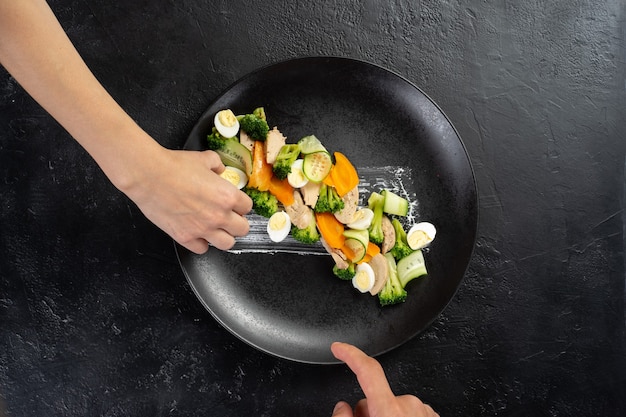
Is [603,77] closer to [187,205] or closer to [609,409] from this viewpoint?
[609,409]

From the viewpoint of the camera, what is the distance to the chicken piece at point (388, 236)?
2.32m

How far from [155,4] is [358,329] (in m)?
1.64

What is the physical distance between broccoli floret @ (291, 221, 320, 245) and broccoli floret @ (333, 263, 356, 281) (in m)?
0.15

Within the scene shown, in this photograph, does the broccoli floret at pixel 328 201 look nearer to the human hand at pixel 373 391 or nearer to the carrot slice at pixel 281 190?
the carrot slice at pixel 281 190

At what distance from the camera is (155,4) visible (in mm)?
2434

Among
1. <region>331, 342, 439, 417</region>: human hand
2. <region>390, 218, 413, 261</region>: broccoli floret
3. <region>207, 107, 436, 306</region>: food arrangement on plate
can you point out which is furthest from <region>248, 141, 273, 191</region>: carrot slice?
<region>331, 342, 439, 417</region>: human hand

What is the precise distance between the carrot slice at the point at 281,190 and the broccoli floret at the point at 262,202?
0.03 meters

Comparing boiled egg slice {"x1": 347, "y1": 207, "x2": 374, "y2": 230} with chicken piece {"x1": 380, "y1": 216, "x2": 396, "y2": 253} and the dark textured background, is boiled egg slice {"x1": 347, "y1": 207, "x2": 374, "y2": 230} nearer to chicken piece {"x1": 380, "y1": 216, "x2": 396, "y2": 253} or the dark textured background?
chicken piece {"x1": 380, "y1": 216, "x2": 396, "y2": 253}

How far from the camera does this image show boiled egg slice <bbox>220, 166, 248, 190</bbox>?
2202mm

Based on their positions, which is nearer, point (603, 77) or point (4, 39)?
point (4, 39)

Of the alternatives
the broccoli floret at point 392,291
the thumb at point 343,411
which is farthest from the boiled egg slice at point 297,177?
the thumb at point 343,411

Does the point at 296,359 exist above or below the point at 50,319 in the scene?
below

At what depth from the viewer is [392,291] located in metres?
2.29

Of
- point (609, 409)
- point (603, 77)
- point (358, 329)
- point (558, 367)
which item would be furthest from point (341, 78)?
point (609, 409)
